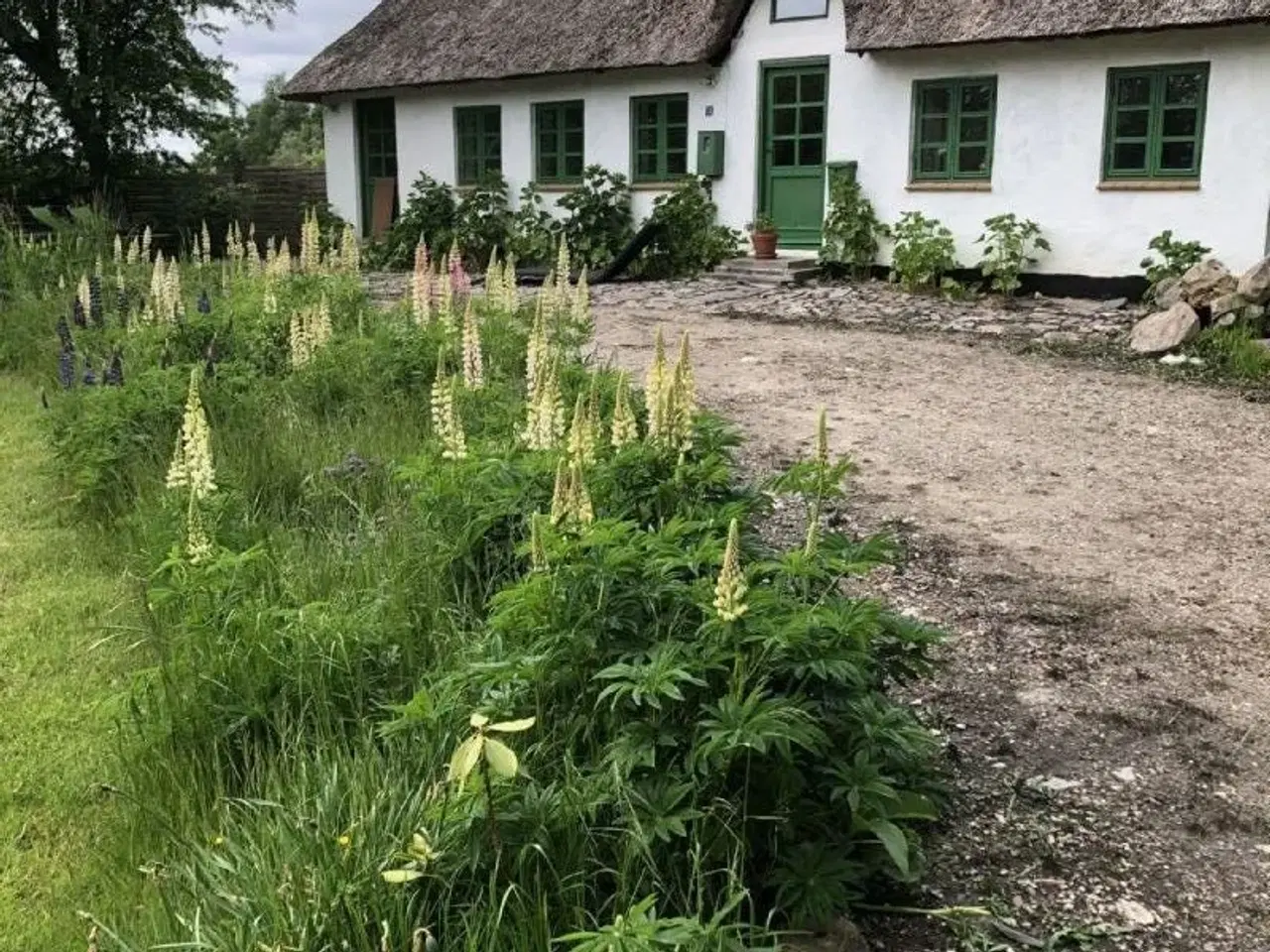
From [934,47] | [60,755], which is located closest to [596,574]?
[60,755]

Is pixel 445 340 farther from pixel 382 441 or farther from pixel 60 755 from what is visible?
pixel 60 755

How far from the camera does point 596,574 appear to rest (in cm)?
289

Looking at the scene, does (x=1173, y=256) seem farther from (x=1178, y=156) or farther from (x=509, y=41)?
(x=509, y=41)

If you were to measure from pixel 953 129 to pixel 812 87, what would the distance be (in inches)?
94.9

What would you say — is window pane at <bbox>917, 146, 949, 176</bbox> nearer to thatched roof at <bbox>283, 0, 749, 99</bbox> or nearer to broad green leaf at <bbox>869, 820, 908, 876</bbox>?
thatched roof at <bbox>283, 0, 749, 99</bbox>

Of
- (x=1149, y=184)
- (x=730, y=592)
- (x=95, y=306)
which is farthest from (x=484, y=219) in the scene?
(x=730, y=592)

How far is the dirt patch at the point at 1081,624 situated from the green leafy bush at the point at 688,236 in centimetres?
806

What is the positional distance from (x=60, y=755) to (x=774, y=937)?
229 cm

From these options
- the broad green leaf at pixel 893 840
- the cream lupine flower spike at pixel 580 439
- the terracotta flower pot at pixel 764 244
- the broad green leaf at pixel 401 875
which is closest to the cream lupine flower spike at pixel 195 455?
the cream lupine flower spike at pixel 580 439

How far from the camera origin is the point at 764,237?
16953 mm

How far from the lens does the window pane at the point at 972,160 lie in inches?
596

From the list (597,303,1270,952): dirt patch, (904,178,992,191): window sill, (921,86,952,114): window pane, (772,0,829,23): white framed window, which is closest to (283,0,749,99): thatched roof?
(772,0,829,23): white framed window

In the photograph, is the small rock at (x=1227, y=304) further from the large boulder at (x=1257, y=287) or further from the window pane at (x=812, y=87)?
the window pane at (x=812, y=87)

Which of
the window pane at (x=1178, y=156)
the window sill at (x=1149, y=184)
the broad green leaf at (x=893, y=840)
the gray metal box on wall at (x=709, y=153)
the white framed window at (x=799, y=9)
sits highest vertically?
the white framed window at (x=799, y=9)
